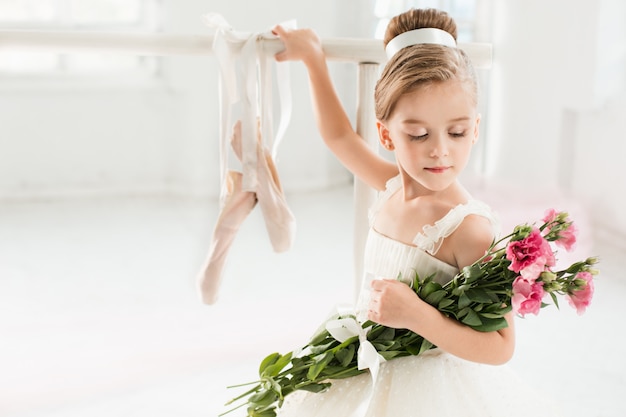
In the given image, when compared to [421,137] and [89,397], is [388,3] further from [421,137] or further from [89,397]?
[421,137]

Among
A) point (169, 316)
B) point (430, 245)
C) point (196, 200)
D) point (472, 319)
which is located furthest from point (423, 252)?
point (196, 200)

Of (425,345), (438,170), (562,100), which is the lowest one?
(562,100)

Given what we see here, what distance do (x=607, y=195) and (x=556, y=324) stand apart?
3.45 feet

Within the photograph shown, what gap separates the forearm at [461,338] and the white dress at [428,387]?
0.24 feet

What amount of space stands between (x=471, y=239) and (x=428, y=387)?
205 millimetres

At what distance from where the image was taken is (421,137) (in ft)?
3.26

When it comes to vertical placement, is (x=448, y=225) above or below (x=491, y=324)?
above

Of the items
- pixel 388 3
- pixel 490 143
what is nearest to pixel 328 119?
pixel 490 143

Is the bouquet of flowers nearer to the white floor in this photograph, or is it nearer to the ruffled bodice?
the ruffled bodice

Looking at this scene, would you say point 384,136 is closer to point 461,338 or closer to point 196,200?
point 461,338

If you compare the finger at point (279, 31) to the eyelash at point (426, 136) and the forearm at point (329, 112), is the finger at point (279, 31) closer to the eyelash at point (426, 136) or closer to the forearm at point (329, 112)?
the forearm at point (329, 112)

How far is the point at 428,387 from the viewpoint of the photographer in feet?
3.27

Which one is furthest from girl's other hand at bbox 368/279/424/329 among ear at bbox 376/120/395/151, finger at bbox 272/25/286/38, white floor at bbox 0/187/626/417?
white floor at bbox 0/187/626/417

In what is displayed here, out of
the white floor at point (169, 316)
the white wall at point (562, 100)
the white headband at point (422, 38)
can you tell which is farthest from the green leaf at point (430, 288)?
the white wall at point (562, 100)
